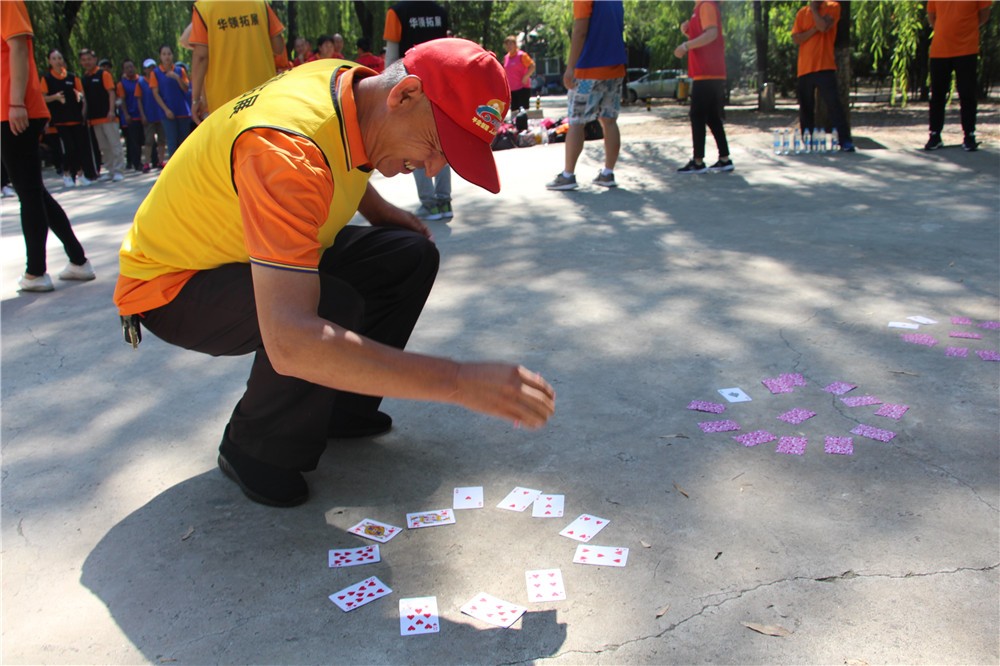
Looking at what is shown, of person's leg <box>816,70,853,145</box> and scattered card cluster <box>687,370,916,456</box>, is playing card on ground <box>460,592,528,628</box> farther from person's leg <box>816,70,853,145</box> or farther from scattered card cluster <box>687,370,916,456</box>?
person's leg <box>816,70,853,145</box>

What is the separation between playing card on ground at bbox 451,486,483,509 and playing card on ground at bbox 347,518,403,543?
8.1 inches

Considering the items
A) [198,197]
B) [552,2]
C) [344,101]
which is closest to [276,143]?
[344,101]

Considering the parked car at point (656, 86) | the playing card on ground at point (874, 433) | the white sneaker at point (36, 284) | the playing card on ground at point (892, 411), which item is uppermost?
the parked car at point (656, 86)

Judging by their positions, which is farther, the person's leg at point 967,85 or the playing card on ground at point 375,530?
the person's leg at point 967,85

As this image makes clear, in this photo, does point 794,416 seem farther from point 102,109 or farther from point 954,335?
point 102,109

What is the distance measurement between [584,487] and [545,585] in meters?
0.49

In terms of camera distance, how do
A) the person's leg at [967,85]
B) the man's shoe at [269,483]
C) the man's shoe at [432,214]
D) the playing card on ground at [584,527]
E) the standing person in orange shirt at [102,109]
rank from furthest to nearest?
the standing person in orange shirt at [102,109] < the person's leg at [967,85] < the man's shoe at [432,214] < the man's shoe at [269,483] < the playing card on ground at [584,527]

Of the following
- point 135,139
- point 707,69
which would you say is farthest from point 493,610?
point 135,139

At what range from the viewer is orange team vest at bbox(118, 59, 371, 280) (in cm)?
204

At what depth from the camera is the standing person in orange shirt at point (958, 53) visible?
8.23 m

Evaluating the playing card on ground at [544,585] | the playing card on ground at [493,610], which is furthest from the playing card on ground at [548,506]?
the playing card on ground at [493,610]

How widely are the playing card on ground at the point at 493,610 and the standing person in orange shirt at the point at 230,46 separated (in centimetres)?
409

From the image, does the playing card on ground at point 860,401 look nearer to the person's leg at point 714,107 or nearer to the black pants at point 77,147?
the person's leg at point 714,107

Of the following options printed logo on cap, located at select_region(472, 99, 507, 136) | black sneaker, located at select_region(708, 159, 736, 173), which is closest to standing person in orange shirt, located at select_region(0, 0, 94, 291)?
printed logo on cap, located at select_region(472, 99, 507, 136)
